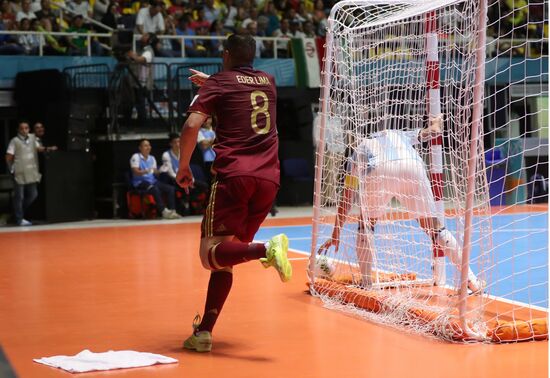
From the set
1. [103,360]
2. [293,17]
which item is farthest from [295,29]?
[103,360]

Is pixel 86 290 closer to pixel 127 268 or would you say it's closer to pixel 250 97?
pixel 127 268

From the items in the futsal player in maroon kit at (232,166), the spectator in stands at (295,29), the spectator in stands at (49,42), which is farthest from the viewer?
the spectator in stands at (295,29)

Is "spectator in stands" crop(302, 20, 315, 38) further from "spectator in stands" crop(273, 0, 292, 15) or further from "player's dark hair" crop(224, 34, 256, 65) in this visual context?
"player's dark hair" crop(224, 34, 256, 65)

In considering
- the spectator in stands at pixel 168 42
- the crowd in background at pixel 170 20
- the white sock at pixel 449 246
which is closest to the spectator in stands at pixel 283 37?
the crowd in background at pixel 170 20

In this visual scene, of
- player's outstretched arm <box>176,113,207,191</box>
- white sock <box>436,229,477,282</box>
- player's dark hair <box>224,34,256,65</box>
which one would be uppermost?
player's dark hair <box>224,34,256,65</box>

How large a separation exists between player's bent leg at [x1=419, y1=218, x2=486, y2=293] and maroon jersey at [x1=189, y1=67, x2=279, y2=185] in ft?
5.78

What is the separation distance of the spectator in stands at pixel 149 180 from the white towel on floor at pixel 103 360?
1173cm

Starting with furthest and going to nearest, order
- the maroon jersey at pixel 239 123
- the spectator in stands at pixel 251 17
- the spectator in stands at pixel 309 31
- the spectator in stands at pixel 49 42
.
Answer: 1. the spectator in stands at pixel 309 31
2. the spectator in stands at pixel 251 17
3. the spectator in stands at pixel 49 42
4. the maroon jersey at pixel 239 123

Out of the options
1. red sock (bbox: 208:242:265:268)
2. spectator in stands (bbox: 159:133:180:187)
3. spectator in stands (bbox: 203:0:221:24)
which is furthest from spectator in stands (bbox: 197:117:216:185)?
red sock (bbox: 208:242:265:268)

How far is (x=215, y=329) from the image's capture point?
6.93m

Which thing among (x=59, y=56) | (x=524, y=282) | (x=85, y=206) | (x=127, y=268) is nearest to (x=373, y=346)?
(x=524, y=282)

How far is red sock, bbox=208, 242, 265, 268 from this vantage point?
591 cm

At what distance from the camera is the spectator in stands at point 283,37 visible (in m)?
21.8

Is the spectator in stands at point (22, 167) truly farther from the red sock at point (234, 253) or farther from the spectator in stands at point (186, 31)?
the red sock at point (234, 253)
